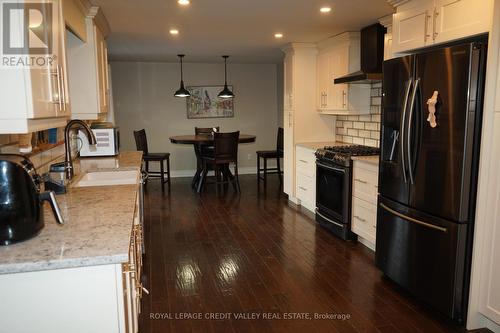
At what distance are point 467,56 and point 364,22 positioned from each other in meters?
2.07

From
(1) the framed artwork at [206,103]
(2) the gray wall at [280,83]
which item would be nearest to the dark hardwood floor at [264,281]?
(1) the framed artwork at [206,103]

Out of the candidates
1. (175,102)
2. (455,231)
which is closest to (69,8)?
(455,231)

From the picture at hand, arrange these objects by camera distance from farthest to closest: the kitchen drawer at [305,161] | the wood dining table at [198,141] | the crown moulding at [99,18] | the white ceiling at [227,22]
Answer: the wood dining table at [198,141] < the kitchen drawer at [305,161] < the white ceiling at [227,22] < the crown moulding at [99,18]

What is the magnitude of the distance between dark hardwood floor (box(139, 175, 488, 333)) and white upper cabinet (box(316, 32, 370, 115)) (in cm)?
146

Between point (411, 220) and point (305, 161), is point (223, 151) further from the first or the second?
point (411, 220)

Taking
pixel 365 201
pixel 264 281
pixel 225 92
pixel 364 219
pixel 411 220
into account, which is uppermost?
pixel 225 92

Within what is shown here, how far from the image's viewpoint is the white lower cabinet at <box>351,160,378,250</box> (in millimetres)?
3484

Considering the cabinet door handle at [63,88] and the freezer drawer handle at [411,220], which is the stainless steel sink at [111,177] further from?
the freezer drawer handle at [411,220]

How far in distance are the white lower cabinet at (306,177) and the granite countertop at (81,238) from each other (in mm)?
2903

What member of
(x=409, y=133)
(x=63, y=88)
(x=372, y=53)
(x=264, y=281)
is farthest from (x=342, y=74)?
(x=63, y=88)

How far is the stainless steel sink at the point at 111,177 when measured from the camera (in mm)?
2967

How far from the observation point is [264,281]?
3.03m

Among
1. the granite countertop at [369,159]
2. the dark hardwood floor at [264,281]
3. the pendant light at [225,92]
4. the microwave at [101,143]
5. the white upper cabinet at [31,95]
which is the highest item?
the pendant light at [225,92]

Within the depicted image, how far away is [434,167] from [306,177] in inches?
103
